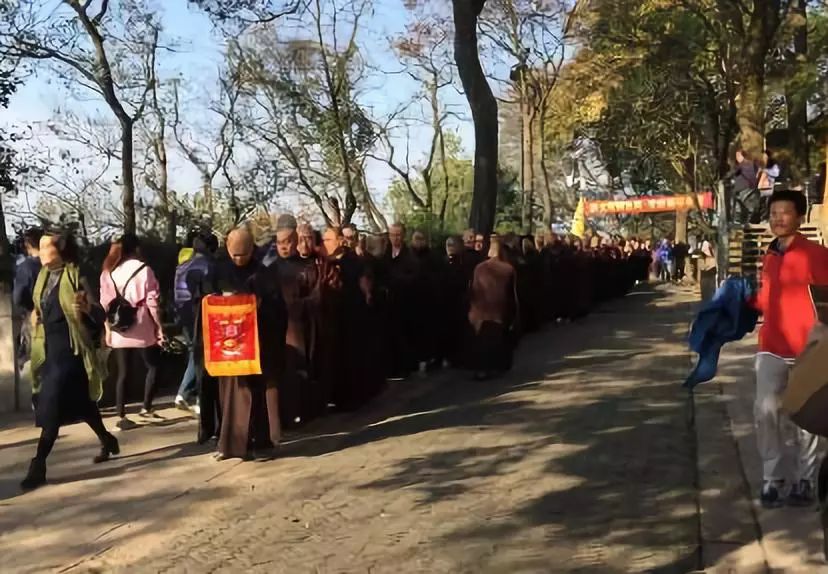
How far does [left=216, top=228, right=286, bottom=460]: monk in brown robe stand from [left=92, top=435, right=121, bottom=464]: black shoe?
0.79m

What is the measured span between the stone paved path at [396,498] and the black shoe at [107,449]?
0.17 m

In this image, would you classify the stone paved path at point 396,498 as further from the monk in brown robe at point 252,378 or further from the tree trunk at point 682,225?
the tree trunk at point 682,225

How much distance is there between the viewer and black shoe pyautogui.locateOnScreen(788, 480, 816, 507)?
696 centimetres

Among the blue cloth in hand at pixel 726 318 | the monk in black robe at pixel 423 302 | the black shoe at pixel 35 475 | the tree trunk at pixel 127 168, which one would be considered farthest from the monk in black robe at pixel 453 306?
the tree trunk at pixel 127 168

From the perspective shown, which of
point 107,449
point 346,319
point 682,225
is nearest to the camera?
point 107,449

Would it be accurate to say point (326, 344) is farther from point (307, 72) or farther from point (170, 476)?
point (307, 72)

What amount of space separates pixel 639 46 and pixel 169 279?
16.4 m

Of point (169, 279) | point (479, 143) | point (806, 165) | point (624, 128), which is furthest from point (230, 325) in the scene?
point (624, 128)

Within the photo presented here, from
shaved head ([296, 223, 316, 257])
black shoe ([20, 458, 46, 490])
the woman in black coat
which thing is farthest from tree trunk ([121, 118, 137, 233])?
black shoe ([20, 458, 46, 490])

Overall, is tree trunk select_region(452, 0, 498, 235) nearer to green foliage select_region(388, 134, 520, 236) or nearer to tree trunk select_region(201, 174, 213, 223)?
tree trunk select_region(201, 174, 213, 223)

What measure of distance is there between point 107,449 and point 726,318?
4684 mm

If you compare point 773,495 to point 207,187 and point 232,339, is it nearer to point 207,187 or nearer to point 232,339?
point 232,339

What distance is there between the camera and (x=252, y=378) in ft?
28.1

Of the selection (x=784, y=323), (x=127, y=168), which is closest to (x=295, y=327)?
(x=784, y=323)
